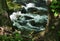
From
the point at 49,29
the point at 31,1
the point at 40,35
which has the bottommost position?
the point at 31,1

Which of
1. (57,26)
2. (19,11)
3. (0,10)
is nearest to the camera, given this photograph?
(57,26)

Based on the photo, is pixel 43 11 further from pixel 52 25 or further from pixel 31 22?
pixel 52 25

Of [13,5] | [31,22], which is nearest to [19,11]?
[13,5]

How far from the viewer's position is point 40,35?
7.37 metres

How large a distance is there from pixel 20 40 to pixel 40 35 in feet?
3.63

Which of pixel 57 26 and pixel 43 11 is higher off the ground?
pixel 57 26

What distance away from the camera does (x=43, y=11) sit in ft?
44.1

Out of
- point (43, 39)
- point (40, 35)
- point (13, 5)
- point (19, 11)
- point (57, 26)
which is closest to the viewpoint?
point (57, 26)

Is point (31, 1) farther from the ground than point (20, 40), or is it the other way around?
point (20, 40)

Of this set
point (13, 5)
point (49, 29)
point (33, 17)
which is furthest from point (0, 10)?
point (13, 5)

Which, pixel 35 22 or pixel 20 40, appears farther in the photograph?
pixel 35 22

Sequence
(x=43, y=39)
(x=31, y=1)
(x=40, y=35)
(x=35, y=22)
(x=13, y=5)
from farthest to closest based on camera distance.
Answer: (x=31, y=1) → (x=13, y=5) → (x=35, y=22) → (x=40, y=35) → (x=43, y=39)

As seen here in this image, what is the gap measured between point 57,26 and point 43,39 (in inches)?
29.6

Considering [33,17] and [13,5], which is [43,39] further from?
[13,5]
